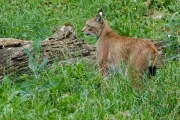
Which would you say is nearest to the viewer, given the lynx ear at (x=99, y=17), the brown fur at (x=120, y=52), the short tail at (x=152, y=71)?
the short tail at (x=152, y=71)

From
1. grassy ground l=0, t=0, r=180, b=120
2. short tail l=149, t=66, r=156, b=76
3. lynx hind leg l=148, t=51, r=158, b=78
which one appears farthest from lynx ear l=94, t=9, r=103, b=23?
short tail l=149, t=66, r=156, b=76

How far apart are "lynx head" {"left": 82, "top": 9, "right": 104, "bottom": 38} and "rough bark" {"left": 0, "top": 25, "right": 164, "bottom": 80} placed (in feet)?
1.06

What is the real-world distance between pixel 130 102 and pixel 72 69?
1.44m

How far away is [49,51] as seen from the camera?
27.5ft

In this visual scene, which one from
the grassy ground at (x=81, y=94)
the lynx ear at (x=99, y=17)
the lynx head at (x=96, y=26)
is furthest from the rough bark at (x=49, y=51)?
the lynx ear at (x=99, y=17)

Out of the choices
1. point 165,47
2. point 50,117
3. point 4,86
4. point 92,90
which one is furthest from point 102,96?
point 165,47

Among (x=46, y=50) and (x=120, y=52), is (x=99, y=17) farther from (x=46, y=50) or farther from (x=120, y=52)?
(x=46, y=50)

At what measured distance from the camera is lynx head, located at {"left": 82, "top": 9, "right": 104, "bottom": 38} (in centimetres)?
918

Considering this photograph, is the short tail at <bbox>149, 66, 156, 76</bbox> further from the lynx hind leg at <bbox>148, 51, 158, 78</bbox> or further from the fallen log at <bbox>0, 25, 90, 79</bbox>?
the fallen log at <bbox>0, 25, 90, 79</bbox>

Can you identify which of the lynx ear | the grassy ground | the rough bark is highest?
the lynx ear

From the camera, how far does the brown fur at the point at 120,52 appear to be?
25.5 ft

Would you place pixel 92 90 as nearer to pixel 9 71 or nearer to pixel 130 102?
pixel 130 102

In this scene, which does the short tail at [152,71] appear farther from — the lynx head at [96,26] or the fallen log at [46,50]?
the lynx head at [96,26]

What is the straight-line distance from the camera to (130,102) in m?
6.67
